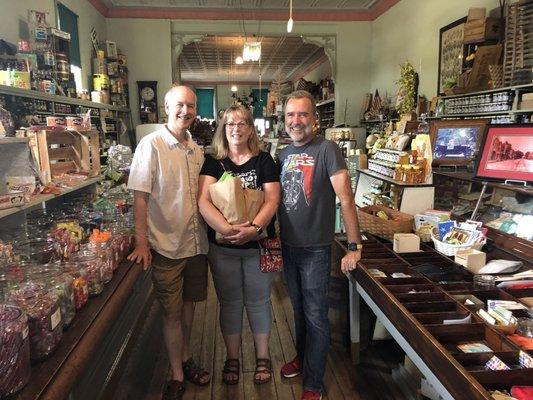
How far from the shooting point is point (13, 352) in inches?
44.8

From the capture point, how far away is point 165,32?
816 centimetres

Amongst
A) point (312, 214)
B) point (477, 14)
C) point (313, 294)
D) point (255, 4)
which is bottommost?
point (313, 294)

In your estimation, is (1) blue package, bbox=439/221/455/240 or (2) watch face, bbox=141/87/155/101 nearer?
(1) blue package, bbox=439/221/455/240

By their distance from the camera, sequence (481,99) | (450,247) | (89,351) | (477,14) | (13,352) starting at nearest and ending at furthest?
1. (13,352)
2. (89,351)
3. (450,247)
4. (481,99)
5. (477,14)

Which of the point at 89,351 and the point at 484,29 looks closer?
the point at 89,351

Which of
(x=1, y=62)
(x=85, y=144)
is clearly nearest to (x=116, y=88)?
(x=1, y=62)

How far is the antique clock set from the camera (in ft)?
26.9

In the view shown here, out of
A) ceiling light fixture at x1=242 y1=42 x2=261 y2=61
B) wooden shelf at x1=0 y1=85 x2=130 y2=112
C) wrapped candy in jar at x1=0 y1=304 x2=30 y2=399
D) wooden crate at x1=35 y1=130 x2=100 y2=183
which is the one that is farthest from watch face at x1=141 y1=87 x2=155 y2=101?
wrapped candy in jar at x1=0 y1=304 x2=30 y2=399

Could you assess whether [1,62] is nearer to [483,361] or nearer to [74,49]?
[74,49]

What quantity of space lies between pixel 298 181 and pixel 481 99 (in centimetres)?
291

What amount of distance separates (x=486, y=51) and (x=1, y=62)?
455 centimetres

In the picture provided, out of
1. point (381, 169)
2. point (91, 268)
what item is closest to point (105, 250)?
point (91, 268)

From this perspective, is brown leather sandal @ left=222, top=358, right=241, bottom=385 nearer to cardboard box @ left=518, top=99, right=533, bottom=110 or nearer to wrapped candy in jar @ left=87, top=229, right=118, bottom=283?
wrapped candy in jar @ left=87, top=229, right=118, bottom=283

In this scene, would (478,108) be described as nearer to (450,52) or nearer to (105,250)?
(450,52)
